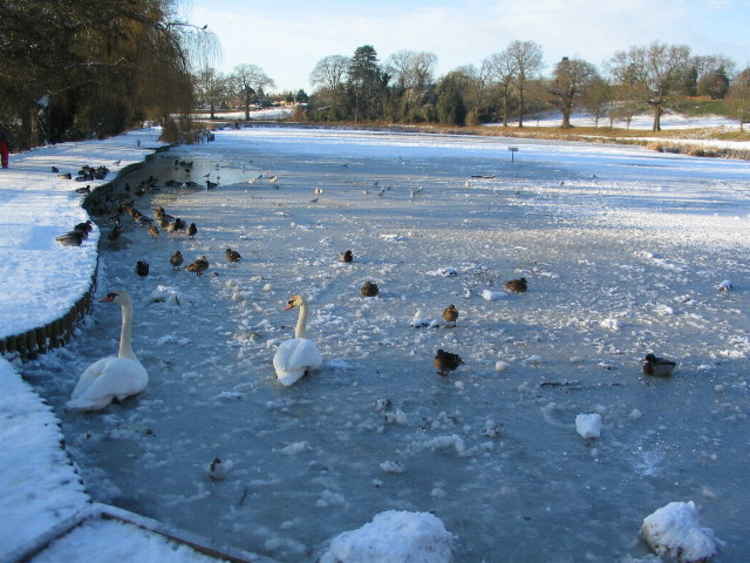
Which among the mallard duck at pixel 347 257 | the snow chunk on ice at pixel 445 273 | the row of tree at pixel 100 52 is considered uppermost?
the row of tree at pixel 100 52

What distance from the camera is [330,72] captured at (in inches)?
3610

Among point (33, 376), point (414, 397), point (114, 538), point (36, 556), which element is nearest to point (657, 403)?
point (414, 397)

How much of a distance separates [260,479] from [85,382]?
1659mm

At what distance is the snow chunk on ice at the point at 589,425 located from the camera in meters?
4.52

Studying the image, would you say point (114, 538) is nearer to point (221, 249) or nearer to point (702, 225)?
point (221, 249)

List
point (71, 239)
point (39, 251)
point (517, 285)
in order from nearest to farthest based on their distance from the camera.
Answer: point (517, 285) → point (39, 251) → point (71, 239)

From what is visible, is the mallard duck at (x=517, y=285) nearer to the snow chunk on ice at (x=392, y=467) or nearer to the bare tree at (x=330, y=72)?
the snow chunk on ice at (x=392, y=467)

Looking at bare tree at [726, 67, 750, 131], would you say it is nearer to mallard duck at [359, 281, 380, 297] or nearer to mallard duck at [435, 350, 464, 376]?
mallard duck at [359, 281, 380, 297]

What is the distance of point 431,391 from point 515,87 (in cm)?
7809

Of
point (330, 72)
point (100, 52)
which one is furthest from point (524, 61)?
point (100, 52)

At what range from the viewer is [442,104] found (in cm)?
7312

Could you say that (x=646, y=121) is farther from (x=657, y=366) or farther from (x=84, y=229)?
(x=657, y=366)

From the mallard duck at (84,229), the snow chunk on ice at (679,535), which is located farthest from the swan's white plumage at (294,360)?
the mallard duck at (84,229)

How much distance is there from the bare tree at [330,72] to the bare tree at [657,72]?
39.2 meters
